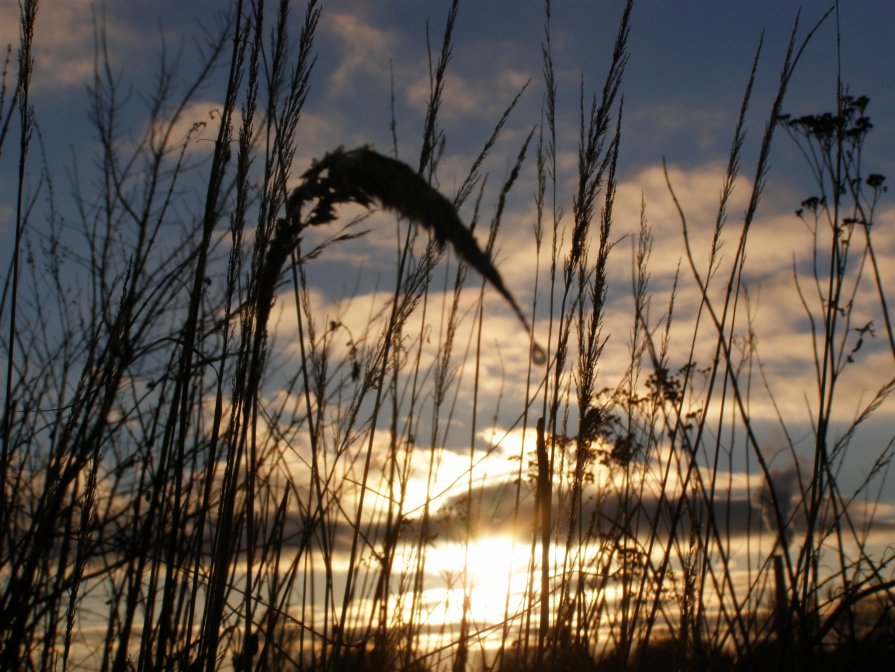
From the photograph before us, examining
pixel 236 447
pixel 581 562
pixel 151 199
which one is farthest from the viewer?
pixel 151 199

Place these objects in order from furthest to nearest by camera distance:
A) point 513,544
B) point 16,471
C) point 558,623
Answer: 1. point 16,471
2. point 513,544
3. point 558,623

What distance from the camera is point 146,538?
5.48 feet

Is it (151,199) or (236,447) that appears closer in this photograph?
(236,447)

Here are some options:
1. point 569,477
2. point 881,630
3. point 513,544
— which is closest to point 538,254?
point 569,477

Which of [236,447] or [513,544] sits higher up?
[236,447]

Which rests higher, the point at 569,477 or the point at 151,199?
the point at 151,199

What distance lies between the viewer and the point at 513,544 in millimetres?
2715

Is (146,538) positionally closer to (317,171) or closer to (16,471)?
(317,171)

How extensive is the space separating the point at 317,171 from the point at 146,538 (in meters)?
0.94

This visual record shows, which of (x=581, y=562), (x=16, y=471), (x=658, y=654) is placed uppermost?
(x=16, y=471)

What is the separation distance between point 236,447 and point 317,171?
71cm

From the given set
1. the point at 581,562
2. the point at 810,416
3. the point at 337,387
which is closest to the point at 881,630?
the point at 810,416

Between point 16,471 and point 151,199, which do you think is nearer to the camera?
point 16,471

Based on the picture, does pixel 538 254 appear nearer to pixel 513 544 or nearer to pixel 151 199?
pixel 513 544
